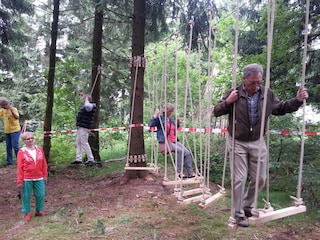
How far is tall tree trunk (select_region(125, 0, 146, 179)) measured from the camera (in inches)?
289

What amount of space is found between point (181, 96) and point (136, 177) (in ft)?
38.6

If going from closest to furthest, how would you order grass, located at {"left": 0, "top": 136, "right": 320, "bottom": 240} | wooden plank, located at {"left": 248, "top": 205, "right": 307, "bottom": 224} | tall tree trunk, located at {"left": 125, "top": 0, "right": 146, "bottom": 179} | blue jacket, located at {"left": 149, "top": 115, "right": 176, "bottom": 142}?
wooden plank, located at {"left": 248, "top": 205, "right": 307, "bottom": 224} < grass, located at {"left": 0, "top": 136, "right": 320, "bottom": 240} < blue jacket, located at {"left": 149, "top": 115, "right": 176, "bottom": 142} < tall tree trunk, located at {"left": 125, "top": 0, "right": 146, "bottom": 179}

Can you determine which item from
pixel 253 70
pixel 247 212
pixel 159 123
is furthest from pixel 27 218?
pixel 253 70

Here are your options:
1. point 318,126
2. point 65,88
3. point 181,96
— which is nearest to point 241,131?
point 318,126

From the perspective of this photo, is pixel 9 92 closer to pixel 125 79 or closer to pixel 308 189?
pixel 125 79

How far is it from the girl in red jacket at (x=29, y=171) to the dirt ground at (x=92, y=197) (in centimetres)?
42

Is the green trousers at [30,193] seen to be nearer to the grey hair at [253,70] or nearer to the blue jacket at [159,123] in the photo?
the blue jacket at [159,123]

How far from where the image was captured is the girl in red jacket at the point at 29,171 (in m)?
5.56

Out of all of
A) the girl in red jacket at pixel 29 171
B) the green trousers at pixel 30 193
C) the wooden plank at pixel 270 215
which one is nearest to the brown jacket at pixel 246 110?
the wooden plank at pixel 270 215

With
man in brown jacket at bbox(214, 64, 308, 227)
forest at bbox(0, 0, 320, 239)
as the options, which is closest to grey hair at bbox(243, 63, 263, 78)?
man in brown jacket at bbox(214, 64, 308, 227)

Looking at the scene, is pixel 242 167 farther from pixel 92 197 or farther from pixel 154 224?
pixel 92 197

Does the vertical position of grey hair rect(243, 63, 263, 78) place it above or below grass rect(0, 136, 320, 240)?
above

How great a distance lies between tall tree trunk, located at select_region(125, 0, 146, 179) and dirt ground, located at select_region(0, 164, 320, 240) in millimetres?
478

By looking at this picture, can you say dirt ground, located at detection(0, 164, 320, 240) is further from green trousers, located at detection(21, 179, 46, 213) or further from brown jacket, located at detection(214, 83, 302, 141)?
brown jacket, located at detection(214, 83, 302, 141)
